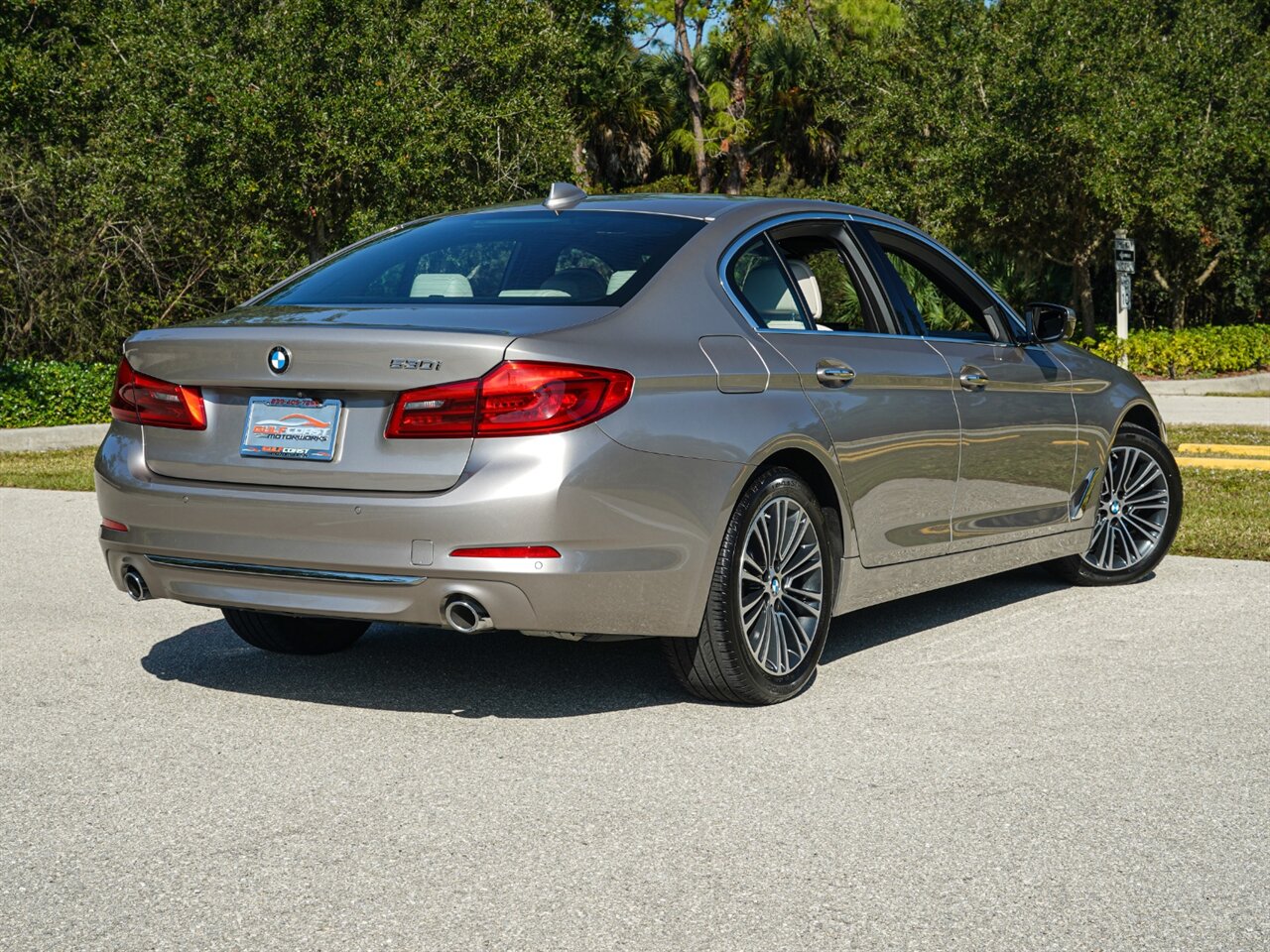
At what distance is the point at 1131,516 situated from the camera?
7.90m

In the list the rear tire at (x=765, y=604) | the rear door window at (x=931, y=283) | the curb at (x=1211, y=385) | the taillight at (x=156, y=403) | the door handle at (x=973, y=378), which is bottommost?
the curb at (x=1211, y=385)

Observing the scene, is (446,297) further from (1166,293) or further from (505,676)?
(1166,293)

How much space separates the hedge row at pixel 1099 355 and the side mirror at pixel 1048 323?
14782mm

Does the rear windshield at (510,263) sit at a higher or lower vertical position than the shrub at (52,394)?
higher

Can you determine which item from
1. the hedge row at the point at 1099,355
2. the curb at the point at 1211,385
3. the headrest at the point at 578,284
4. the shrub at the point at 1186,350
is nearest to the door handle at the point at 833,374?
the headrest at the point at 578,284

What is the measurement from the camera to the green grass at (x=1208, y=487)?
899 centimetres

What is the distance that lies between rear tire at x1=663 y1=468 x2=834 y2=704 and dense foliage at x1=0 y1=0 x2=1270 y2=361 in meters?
14.9

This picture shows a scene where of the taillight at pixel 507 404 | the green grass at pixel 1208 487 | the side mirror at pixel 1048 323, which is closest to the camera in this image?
the taillight at pixel 507 404

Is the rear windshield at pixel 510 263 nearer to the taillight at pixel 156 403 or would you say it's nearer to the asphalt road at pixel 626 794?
the taillight at pixel 156 403

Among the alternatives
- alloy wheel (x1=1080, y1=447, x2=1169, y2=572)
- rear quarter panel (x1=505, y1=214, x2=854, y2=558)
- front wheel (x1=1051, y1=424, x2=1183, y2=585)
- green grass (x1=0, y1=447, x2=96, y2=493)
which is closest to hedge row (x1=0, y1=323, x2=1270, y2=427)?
green grass (x1=0, y1=447, x2=96, y2=493)

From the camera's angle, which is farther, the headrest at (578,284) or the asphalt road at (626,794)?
the headrest at (578,284)

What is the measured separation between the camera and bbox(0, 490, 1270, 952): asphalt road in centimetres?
346

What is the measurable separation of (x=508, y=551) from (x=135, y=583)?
1.40 m

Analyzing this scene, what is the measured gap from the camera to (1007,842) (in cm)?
397
